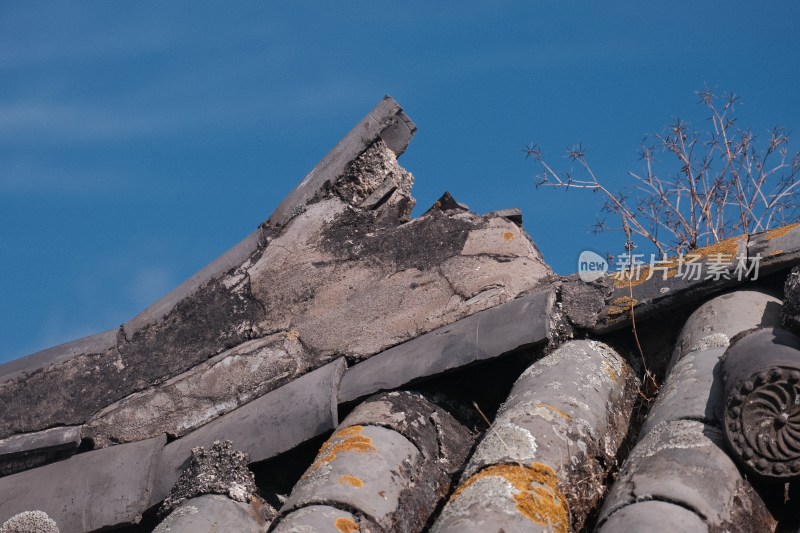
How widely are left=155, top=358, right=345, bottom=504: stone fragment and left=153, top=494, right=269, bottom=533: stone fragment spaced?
0.92 ft

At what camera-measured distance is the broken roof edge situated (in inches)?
200

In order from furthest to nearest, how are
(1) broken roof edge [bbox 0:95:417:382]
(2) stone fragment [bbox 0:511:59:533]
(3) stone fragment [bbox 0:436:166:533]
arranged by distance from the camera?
1. (1) broken roof edge [bbox 0:95:417:382]
2. (3) stone fragment [bbox 0:436:166:533]
3. (2) stone fragment [bbox 0:511:59:533]

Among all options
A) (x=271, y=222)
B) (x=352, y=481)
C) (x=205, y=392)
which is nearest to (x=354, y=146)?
(x=271, y=222)

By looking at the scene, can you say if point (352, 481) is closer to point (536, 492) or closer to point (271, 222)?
point (536, 492)

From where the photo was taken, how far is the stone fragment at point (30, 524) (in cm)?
410

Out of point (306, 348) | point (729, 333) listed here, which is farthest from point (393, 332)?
point (729, 333)

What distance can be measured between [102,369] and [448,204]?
1933 mm

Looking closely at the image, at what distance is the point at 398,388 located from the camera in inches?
159

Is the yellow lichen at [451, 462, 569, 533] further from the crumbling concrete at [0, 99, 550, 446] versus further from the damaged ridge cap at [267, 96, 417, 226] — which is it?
the damaged ridge cap at [267, 96, 417, 226]

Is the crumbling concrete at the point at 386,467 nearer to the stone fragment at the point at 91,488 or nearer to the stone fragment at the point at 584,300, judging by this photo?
the stone fragment at the point at 584,300

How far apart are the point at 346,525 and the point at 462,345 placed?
118 centimetres

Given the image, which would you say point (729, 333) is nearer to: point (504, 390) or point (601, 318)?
point (601, 318)

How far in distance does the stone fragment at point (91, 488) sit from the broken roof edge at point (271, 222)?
0.68 m

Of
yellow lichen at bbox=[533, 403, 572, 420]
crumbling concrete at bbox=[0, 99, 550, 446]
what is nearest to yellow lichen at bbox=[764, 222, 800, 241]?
crumbling concrete at bbox=[0, 99, 550, 446]
